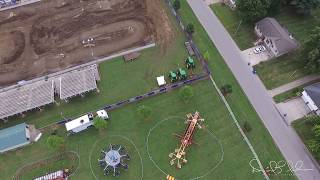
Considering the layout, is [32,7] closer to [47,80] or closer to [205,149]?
[47,80]

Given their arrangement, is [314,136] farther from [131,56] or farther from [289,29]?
[131,56]

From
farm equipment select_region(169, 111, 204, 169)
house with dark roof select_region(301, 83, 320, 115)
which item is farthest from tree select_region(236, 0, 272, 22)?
farm equipment select_region(169, 111, 204, 169)

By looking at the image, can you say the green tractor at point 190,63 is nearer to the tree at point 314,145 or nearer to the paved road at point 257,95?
the paved road at point 257,95

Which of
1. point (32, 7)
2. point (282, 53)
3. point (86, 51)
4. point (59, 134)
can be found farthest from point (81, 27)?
point (282, 53)

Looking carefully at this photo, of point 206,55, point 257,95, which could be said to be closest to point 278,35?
point 257,95

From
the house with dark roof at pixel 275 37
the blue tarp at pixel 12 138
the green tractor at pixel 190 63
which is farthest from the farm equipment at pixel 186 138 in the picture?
the blue tarp at pixel 12 138
